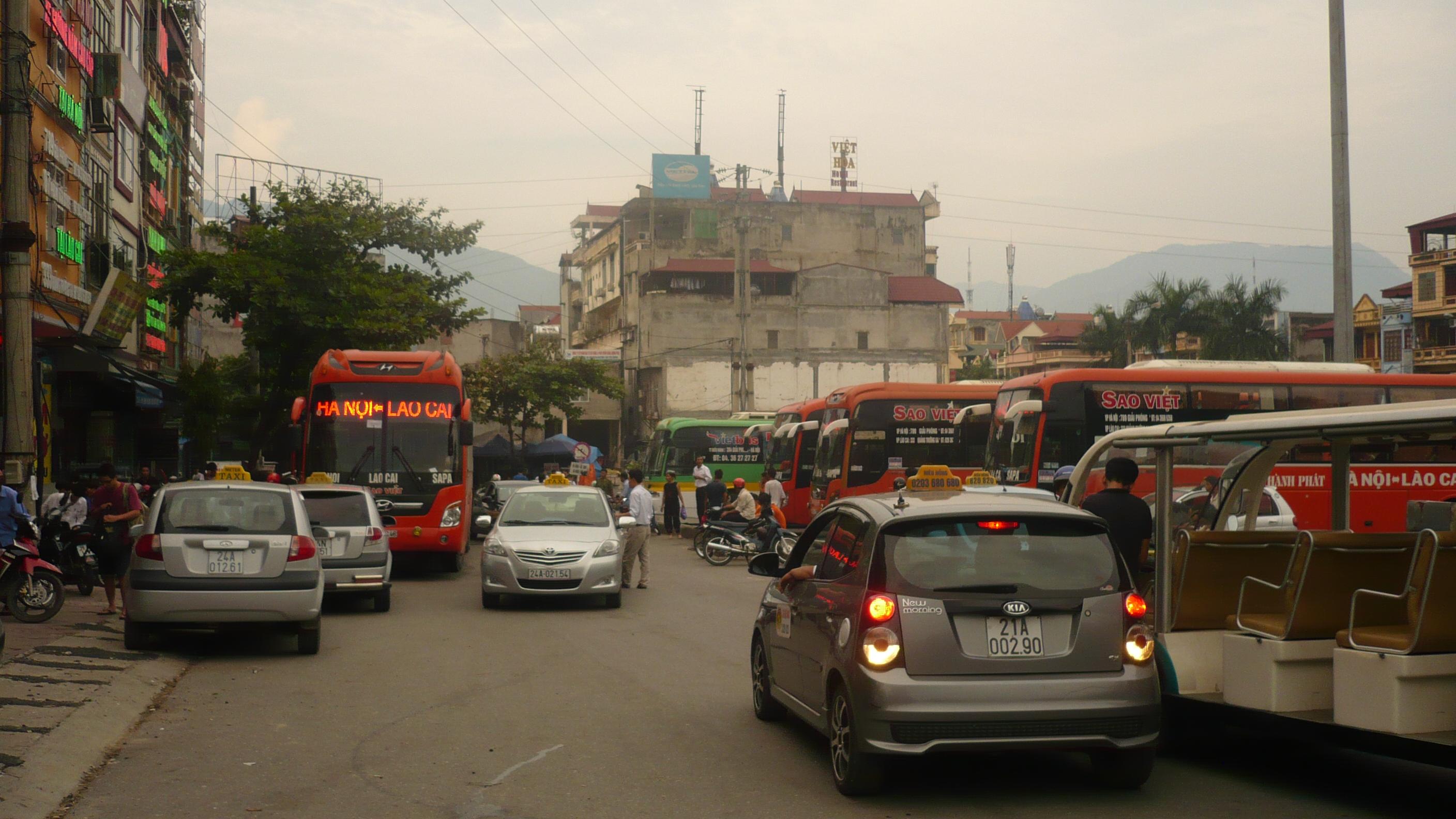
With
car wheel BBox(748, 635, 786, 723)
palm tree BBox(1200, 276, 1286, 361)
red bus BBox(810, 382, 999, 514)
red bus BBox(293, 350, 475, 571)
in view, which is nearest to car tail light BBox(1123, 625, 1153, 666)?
car wheel BBox(748, 635, 786, 723)

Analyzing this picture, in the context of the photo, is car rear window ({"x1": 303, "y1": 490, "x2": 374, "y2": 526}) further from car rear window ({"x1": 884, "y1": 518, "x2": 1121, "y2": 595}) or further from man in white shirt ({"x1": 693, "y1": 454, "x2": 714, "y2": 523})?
man in white shirt ({"x1": 693, "y1": 454, "x2": 714, "y2": 523})

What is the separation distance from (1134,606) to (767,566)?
2.72 m

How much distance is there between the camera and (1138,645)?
22.6ft

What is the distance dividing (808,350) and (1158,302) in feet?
66.4

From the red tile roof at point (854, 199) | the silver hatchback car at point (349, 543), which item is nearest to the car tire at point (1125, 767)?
the silver hatchback car at point (349, 543)

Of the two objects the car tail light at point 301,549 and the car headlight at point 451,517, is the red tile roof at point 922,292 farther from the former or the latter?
the car tail light at point 301,549

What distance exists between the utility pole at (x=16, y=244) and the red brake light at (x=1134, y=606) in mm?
11749

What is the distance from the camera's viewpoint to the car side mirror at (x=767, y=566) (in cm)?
889

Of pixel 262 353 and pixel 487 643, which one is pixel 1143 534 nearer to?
pixel 487 643

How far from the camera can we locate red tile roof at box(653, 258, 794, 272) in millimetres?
74125

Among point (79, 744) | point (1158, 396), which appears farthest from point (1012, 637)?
point (1158, 396)

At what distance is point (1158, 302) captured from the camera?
5953 cm

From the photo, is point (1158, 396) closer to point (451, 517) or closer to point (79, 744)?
point (451, 517)

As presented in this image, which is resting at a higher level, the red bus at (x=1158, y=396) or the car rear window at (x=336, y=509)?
the red bus at (x=1158, y=396)
